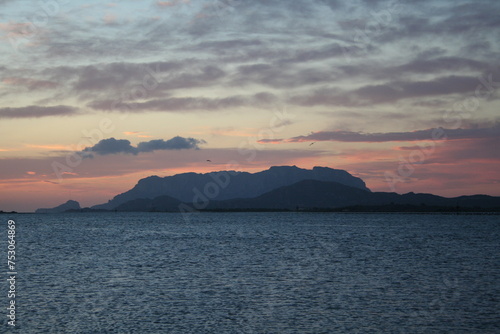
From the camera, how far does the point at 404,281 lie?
51812 millimetres

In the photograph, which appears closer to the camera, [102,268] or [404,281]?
[404,281]

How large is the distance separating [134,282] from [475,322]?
103 ft

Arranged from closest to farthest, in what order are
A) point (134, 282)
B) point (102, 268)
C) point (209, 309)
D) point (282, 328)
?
A: point (282, 328)
point (209, 309)
point (134, 282)
point (102, 268)

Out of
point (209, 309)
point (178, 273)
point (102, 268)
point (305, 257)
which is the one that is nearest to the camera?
point (209, 309)

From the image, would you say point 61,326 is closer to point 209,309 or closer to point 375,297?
point 209,309

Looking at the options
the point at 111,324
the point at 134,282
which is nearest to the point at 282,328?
the point at 111,324

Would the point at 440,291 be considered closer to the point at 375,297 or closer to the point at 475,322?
the point at 375,297

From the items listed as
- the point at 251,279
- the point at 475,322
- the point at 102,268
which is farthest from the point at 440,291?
the point at 102,268

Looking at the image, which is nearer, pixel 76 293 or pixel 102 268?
pixel 76 293

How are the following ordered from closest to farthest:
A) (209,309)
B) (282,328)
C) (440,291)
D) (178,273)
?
(282,328) < (209,309) < (440,291) < (178,273)

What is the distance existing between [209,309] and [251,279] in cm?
1514

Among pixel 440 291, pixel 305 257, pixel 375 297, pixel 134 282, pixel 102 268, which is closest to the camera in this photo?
pixel 375 297

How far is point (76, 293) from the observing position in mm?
44219

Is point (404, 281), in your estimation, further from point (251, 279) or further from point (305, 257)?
point (305, 257)
